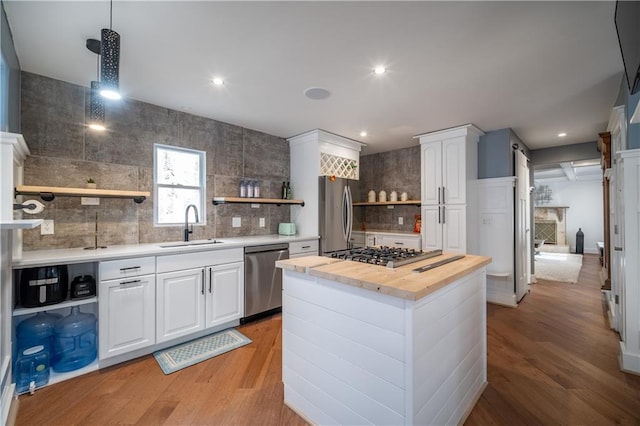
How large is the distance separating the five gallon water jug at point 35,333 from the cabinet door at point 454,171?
14.6 ft

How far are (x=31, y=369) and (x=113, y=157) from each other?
6.21ft

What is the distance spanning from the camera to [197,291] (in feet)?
9.14

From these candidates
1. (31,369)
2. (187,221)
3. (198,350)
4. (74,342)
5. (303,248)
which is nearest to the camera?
(31,369)

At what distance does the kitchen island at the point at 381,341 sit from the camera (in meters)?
1.28


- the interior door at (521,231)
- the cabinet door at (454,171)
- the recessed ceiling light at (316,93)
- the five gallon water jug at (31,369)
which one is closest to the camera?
the five gallon water jug at (31,369)

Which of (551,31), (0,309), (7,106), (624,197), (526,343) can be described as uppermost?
(551,31)

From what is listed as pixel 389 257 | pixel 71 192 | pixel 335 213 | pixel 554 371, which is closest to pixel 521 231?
pixel 554 371

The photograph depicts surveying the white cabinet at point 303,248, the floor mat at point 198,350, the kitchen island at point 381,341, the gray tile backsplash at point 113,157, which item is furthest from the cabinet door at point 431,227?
the floor mat at point 198,350

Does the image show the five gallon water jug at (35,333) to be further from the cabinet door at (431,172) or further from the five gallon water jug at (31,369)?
the cabinet door at (431,172)

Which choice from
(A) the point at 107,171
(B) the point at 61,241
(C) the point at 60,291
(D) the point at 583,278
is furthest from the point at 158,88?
(D) the point at 583,278

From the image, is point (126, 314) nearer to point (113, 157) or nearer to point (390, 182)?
point (113, 157)

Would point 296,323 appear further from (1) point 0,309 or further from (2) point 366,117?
(2) point 366,117

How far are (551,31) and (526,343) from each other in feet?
8.98

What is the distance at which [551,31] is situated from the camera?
72.9 inches
